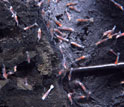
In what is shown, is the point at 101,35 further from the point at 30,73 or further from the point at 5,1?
the point at 5,1

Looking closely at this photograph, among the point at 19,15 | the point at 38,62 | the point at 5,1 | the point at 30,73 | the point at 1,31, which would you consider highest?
the point at 5,1

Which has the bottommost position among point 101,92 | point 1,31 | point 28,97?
point 101,92

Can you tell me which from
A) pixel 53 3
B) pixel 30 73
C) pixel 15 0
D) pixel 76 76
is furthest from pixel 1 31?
pixel 76 76

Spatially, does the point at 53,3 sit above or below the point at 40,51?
above

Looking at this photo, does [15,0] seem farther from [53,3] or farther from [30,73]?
[30,73]

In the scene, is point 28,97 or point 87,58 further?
point 87,58

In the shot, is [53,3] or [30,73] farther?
[53,3]

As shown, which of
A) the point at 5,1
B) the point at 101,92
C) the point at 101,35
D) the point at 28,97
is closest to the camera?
the point at 5,1

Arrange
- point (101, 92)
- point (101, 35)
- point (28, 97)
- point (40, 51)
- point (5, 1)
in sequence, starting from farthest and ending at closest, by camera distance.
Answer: point (101, 92)
point (101, 35)
point (28, 97)
point (40, 51)
point (5, 1)

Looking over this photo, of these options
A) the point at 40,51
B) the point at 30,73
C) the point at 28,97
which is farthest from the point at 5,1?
the point at 28,97
